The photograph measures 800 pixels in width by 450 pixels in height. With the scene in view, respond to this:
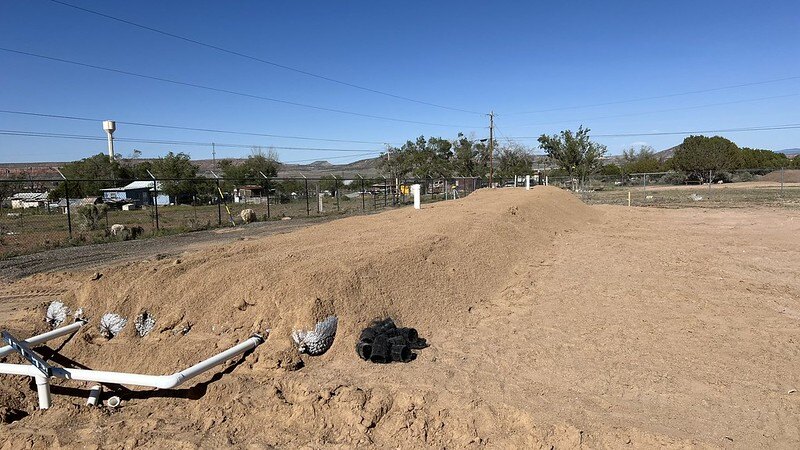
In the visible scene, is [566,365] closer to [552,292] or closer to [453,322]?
[453,322]

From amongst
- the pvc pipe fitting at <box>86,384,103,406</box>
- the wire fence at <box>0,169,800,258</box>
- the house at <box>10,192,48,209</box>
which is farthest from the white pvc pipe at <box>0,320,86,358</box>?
the house at <box>10,192,48,209</box>

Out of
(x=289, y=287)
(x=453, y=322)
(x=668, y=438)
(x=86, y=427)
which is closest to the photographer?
(x=668, y=438)

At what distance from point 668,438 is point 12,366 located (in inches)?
217

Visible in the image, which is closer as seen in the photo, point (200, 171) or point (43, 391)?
point (43, 391)

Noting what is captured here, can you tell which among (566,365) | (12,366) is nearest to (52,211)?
(12,366)

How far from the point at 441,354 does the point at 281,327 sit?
5.57 ft

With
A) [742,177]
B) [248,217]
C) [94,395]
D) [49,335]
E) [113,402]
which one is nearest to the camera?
[113,402]

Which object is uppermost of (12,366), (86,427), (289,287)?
(289,287)

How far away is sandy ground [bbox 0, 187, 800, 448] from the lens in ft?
12.9

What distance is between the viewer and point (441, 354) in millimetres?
5227

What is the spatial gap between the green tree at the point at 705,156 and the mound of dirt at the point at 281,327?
5537cm

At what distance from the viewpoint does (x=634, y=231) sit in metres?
15.8

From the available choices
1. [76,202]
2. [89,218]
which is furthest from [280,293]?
[76,202]

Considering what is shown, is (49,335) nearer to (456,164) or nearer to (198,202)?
(198,202)
